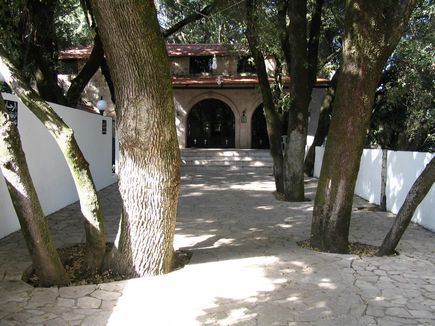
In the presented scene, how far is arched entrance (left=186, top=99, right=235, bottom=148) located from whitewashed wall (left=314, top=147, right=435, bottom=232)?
49.9 feet

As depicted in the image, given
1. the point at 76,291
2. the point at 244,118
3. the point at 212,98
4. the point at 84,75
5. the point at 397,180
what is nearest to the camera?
the point at 76,291

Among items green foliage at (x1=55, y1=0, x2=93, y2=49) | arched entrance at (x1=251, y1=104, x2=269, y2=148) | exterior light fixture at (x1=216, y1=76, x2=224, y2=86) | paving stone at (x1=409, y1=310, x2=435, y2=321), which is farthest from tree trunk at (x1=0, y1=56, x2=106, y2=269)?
arched entrance at (x1=251, y1=104, x2=269, y2=148)

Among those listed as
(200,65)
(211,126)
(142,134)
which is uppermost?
(200,65)

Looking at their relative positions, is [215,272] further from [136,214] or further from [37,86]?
[37,86]

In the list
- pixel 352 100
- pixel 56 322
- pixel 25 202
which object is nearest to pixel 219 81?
pixel 352 100

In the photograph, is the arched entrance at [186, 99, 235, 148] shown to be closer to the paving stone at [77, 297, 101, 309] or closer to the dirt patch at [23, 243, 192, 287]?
the dirt patch at [23, 243, 192, 287]

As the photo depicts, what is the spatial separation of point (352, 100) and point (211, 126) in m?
21.5

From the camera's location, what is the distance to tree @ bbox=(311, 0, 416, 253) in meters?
6.37

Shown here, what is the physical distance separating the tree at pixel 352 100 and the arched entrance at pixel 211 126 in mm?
20858

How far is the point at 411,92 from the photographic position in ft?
58.0

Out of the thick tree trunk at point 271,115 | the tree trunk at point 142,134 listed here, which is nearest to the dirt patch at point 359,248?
the tree trunk at point 142,134

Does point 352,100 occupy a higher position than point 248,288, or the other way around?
point 352,100

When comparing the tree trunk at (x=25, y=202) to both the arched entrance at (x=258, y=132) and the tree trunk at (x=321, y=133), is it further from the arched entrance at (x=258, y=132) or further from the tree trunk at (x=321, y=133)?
the arched entrance at (x=258, y=132)

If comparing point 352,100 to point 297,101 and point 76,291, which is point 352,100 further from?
point 297,101
